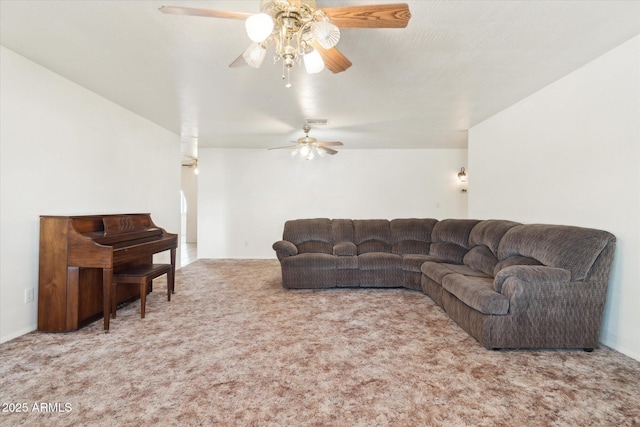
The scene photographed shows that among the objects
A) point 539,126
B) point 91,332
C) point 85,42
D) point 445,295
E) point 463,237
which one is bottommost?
point 91,332

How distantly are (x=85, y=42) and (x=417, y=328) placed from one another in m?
3.69

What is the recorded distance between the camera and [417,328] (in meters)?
2.83

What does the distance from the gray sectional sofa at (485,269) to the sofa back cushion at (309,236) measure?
0.02m

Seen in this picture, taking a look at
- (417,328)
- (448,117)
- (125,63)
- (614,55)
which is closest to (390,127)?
(448,117)

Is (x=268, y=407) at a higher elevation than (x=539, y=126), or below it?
below

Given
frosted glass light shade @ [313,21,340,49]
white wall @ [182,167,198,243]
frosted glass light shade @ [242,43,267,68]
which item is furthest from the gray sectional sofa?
white wall @ [182,167,198,243]

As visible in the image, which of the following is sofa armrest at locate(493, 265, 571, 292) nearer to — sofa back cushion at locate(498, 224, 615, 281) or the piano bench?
sofa back cushion at locate(498, 224, 615, 281)

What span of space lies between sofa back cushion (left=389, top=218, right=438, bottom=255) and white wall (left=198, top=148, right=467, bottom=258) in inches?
77.3

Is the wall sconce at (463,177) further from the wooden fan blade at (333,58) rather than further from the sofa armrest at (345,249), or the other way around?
the wooden fan blade at (333,58)

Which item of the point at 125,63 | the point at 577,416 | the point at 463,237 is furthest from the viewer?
the point at 463,237

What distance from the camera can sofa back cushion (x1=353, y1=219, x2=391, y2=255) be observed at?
4.70 m

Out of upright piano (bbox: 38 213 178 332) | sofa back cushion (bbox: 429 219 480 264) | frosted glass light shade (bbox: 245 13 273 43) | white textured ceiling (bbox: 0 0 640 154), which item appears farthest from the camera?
sofa back cushion (bbox: 429 219 480 264)

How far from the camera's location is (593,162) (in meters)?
2.67

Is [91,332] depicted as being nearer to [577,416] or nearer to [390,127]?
[577,416]
